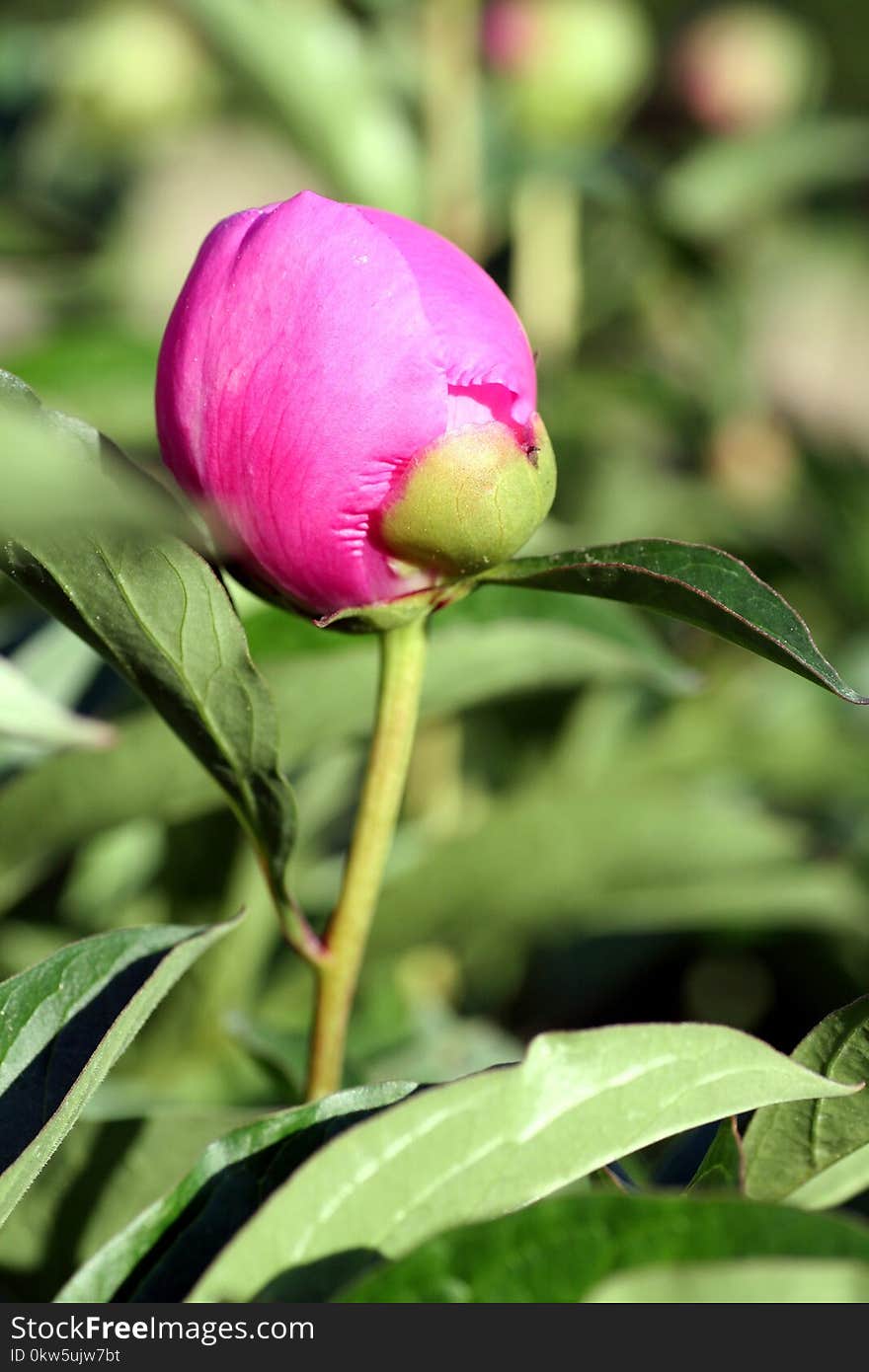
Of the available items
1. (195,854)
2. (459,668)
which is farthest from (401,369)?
(195,854)

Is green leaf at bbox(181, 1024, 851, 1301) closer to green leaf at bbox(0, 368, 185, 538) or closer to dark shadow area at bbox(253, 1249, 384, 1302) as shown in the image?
dark shadow area at bbox(253, 1249, 384, 1302)

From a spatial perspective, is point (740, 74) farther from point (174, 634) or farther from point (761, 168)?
point (174, 634)

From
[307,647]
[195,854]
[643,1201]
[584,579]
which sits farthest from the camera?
[195,854]

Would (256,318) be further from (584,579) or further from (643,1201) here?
(643,1201)

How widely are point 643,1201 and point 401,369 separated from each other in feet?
0.79

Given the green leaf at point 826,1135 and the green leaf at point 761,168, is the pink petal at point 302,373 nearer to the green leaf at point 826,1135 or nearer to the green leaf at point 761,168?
the green leaf at point 826,1135

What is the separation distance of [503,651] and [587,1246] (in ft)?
1.55

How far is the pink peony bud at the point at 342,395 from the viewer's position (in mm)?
431

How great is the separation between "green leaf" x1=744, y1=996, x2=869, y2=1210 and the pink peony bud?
0.18m

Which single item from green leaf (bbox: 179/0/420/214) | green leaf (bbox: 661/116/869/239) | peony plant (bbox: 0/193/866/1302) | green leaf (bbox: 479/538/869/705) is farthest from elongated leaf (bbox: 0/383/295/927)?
green leaf (bbox: 661/116/869/239)

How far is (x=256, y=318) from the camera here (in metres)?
0.43

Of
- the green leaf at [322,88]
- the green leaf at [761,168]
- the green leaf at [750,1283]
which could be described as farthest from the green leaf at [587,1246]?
the green leaf at [761,168]

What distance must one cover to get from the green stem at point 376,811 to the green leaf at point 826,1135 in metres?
0.16
